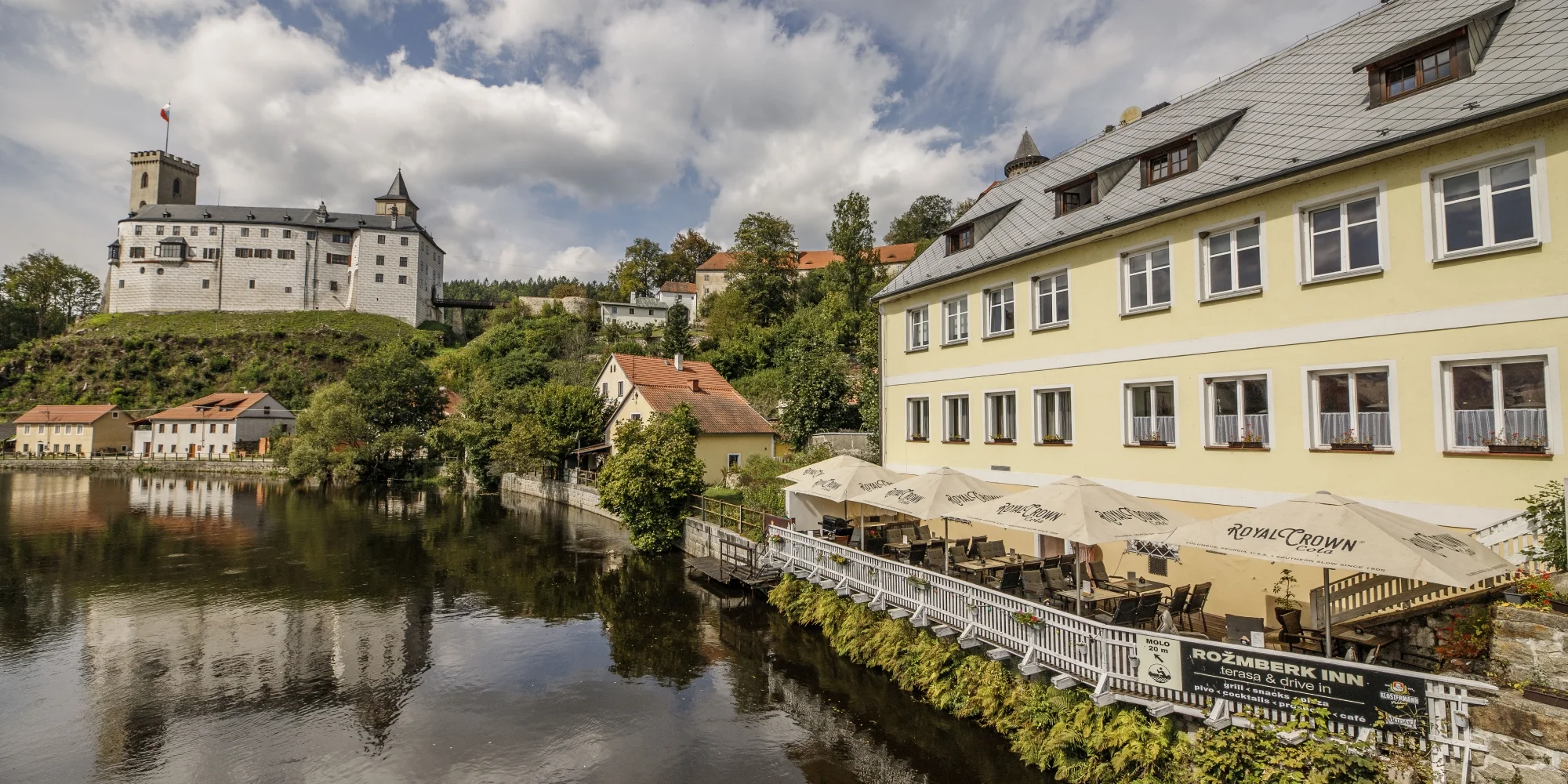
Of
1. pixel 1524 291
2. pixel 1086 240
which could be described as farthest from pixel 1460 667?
pixel 1086 240

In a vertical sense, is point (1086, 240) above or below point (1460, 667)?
above

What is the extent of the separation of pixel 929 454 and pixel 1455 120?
13.6m


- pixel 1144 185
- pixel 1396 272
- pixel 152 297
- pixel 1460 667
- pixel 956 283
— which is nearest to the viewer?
pixel 1460 667

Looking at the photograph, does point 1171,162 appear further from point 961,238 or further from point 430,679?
point 430,679

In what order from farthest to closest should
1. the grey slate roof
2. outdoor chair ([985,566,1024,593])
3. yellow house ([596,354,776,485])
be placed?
yellow house ([596,354,776,485])
outdoor chair ([985,566,1024,593])
the grey slate roof

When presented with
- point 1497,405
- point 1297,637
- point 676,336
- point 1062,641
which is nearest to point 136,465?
point 676,336

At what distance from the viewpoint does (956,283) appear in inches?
773

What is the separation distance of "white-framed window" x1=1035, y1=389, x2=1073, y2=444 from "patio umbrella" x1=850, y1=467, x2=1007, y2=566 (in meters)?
2.28

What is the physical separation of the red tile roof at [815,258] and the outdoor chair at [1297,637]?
252 ft

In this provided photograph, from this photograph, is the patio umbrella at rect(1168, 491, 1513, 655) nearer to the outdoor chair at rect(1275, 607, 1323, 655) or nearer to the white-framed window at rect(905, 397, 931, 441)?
the outdoor chair at rect(1275, 607, 1323, 655)

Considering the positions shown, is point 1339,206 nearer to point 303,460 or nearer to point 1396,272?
point 1396,272

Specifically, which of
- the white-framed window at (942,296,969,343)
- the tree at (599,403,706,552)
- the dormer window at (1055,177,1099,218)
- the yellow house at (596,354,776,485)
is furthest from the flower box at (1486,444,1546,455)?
the yellow house at (596,354,776,485)

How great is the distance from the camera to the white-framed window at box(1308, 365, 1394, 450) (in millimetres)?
10586

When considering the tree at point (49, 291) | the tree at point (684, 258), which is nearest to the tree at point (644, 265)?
the tree at point (684, 258)
